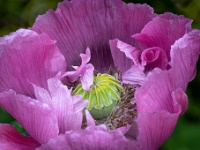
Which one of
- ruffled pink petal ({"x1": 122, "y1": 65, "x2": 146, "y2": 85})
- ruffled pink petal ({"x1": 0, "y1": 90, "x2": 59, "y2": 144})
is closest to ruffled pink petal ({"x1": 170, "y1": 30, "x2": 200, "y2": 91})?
ruffled pink petal ({"x1": 122, "y1": 65, "x2": 146, "y2": 85})

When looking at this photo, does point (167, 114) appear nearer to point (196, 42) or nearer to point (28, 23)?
point (196, 42)

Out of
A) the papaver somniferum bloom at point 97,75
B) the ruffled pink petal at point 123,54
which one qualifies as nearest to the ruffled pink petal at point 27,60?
the papaver somniferum bloom at point 97,75

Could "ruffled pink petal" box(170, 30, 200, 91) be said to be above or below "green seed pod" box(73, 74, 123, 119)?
above

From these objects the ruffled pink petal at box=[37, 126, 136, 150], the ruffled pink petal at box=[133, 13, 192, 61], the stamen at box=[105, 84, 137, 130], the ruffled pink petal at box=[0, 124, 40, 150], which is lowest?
the stamen at box=[105, 84, 137, 130]

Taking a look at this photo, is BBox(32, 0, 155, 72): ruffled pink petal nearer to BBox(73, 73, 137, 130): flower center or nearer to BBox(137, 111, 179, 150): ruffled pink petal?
BBox(73, 73, 137, 130): flower center

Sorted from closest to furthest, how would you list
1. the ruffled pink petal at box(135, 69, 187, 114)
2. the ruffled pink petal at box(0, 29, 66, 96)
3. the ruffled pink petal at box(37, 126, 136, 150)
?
the ruffled pink petal at box(37, 126, 136, 150)
the ruffled pink petal at box(135, 69, 187, 114)
the ruffled pink petal at box(0, 29, 66, 96)

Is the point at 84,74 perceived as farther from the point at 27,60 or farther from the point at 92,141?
the point at 92,141

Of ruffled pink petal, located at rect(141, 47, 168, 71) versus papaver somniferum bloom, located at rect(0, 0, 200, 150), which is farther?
ruffled pink petal, located at rect(141, 47, 168, 71)
